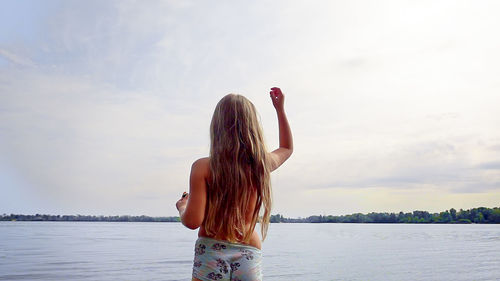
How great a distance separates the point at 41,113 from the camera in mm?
49875

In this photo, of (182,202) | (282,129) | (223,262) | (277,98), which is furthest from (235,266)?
(277,98)

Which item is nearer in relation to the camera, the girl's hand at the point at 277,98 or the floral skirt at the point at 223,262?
the floral skirt at the point at 223,262

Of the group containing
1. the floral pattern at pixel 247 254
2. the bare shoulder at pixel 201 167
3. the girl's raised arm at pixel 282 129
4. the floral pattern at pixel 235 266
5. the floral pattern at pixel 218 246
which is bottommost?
the floral pattern at pixel 235 266

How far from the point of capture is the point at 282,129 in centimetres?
287

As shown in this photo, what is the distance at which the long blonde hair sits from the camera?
245cm

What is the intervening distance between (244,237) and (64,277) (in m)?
14.6

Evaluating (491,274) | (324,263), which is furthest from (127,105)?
(491,274)

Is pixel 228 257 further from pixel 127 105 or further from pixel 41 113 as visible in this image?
pixel 41 113

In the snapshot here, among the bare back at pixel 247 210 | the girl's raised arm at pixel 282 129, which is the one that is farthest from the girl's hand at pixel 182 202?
the girl's raised arm at pixel 282 129

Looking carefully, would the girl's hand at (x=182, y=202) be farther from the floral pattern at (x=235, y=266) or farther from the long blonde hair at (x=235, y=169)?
the floral pattern at (x=235, y=266)

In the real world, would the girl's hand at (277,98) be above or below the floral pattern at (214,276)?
above

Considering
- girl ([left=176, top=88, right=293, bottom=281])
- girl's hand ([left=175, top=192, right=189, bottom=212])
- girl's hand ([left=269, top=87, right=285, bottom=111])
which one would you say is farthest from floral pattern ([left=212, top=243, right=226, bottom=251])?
girl's hand ([left=269, top=87, right=285, bottom=111])

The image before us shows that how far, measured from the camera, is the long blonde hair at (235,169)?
2.45 metres

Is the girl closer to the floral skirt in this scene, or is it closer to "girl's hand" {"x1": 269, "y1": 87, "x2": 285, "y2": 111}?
the floral skirt
